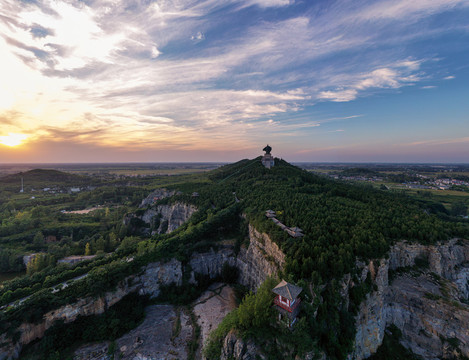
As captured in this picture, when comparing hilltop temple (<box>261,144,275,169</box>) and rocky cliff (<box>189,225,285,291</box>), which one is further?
hilltop temple (<box>261,144,275,169</box>)

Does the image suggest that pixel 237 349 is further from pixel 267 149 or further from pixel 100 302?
pixel 267 149

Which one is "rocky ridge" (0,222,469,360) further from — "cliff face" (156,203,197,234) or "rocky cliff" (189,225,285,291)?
"cliff face" (156,203,197,234)

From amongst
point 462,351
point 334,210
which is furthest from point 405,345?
point 334,210

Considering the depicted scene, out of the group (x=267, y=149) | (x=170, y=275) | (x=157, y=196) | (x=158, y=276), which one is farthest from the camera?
(x=157, y=196)

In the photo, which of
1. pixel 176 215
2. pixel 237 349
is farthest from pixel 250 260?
pixel 176 215

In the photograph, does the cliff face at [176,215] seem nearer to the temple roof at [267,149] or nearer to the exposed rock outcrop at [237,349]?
the exposed rock outcrop at [237,349]

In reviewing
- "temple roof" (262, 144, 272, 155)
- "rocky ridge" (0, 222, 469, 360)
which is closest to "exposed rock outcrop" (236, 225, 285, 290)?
Result: "rocky ridge" (0, 222, 469, 360)

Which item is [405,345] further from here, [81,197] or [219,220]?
[81,197]
